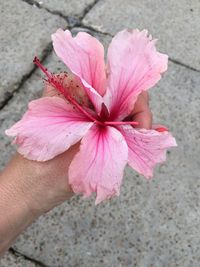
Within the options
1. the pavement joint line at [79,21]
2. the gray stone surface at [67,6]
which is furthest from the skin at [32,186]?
the gray stone surface at [67,6]

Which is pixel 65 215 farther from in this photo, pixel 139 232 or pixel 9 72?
pixel 9 72

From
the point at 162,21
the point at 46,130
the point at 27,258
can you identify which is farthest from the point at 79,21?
the point at 46,130

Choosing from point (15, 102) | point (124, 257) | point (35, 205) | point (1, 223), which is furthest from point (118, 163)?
point (15, 102)

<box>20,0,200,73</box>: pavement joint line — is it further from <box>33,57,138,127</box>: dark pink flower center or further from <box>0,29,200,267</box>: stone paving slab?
<box>33,57,138,127</box>: dark pink flower center

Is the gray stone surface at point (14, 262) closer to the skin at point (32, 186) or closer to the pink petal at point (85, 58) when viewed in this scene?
the skin at point (32, 186)

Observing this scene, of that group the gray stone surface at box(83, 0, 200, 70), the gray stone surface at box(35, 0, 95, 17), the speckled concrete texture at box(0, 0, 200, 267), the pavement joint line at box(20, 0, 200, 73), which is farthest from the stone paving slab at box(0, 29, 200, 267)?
the gray stone surface at box(35, 0, 95, 17)

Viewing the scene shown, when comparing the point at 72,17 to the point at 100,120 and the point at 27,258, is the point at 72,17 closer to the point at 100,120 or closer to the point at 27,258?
the point at 27,258
